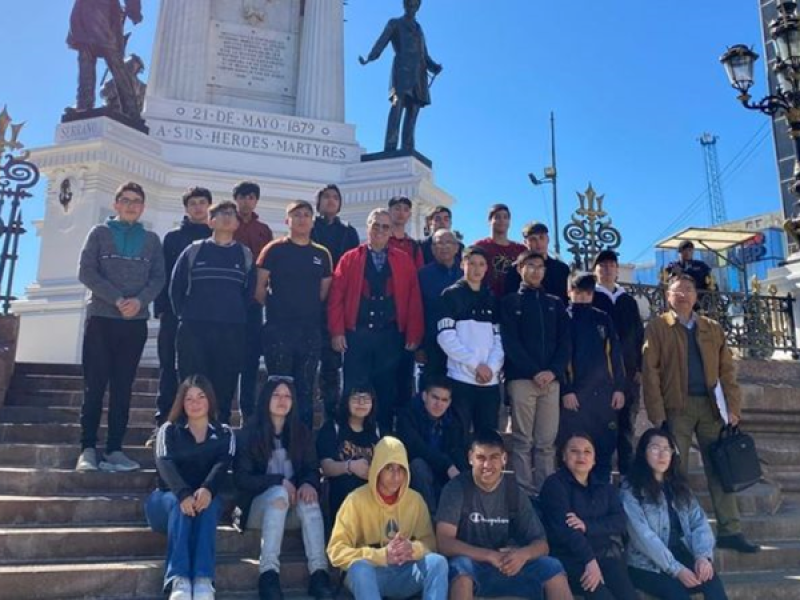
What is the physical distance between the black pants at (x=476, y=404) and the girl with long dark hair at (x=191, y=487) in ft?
5.57

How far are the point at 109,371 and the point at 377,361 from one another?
6.78 ft

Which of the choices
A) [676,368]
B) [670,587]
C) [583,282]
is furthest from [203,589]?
[676,368]

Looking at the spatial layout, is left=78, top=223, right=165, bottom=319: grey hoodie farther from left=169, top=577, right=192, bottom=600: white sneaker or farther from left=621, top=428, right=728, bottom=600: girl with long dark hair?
left=621, top=428, right=728, bottom=600: girl with long dark hair

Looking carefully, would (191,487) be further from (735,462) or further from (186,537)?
(735,462)

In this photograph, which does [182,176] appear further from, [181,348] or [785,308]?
[785,308]

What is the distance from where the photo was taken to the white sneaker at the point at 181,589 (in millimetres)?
4062

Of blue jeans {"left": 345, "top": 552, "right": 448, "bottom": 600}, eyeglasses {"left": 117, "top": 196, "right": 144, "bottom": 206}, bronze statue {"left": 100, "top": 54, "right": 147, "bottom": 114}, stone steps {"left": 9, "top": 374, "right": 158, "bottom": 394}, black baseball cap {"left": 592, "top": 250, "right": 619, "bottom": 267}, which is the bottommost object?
blue jeans {"left": 345, "top": 552, "right": 448, "bottom": 600}

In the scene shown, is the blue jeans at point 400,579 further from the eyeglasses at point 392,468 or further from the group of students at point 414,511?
the eyeglasses at point 392,468

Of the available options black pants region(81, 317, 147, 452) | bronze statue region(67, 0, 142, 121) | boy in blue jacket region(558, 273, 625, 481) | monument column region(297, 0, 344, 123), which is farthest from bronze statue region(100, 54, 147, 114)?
boy in blue jacket region(558, 273, 625, 481)

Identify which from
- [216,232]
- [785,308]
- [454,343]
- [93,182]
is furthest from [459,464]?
[93,182]

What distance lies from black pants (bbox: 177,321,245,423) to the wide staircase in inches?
31.3

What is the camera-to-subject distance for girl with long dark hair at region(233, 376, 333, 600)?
4438 mm

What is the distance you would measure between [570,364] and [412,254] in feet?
6.60

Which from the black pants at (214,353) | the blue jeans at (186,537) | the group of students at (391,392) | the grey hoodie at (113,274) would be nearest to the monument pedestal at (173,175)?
the grey hoodie at (113,274)
